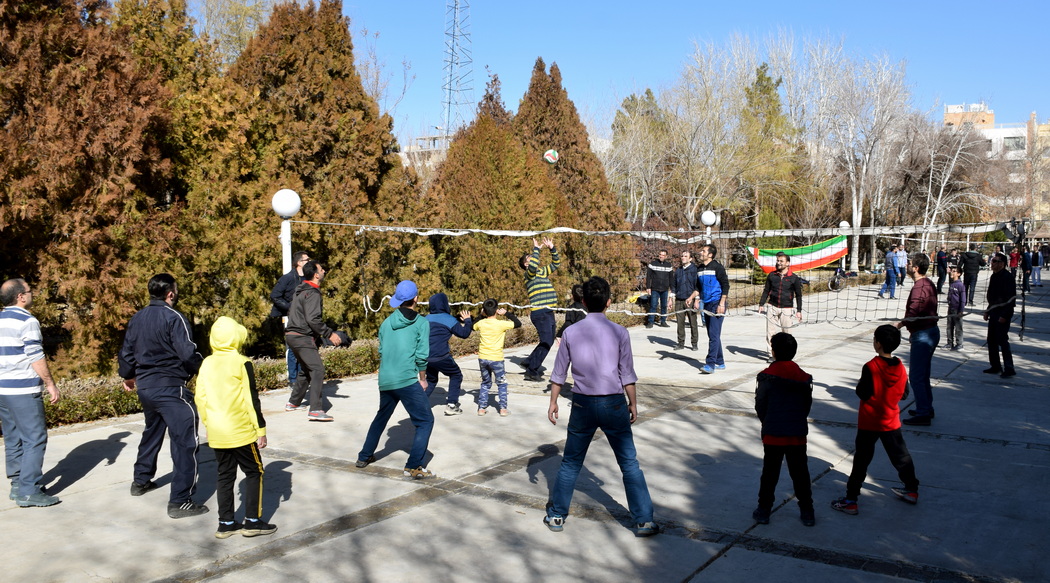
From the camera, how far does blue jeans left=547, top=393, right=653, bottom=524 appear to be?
15.7 ft

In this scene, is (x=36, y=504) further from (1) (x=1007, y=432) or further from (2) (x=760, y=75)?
(2) (x=760, y=75)

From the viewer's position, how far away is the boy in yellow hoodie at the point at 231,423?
478cm

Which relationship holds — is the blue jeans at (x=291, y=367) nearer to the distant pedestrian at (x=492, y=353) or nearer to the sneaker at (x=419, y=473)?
the distant pedestrian at (x=492, y=353)

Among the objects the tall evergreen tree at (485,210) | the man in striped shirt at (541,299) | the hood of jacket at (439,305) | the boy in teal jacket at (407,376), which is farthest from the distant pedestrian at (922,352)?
the tall evergreen tree at (485,210)

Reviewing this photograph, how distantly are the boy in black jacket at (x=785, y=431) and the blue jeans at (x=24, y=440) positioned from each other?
505 cm

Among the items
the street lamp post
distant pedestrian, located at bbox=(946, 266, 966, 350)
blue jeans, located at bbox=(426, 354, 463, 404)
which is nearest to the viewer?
blue jeans, located at bbox=(426, 354, 463, 404)

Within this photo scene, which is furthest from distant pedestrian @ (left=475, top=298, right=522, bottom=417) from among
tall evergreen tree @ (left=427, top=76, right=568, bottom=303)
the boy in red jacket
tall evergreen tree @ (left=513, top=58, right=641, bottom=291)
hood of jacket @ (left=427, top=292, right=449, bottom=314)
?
tall evergreen tree @ (left=513, top=58, right=641, bottom=291)

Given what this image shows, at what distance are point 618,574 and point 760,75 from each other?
4369 cm

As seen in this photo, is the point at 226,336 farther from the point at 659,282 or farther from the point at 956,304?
the point at 659,282

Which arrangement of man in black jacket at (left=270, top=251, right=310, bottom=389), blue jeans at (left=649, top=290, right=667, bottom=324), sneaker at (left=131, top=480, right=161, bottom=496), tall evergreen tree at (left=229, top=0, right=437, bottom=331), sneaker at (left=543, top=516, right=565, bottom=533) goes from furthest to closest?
1. blue jeans at (left=649, top=290, right=667, bottom=324)
2. tall evergreen tree at (left=229, top=0, right=437, bottom=331)
3. man in black jacket at (left=270, top=251, right=310, bottom=389)
4. sneaker at (left=131, top=480, right=161, bottom=496)
5. sneaker at (left=543, top=516, right=565, bottom=533)

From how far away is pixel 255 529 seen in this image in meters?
4.86

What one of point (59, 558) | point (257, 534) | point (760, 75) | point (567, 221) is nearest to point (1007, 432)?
point (257, 534)

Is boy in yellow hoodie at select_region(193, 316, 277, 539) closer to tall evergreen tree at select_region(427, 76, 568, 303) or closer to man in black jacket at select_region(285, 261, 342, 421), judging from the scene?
man in black jacket at select_region(285, 261, 342, 421)

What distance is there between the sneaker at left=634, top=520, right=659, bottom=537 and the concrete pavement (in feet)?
0.23
